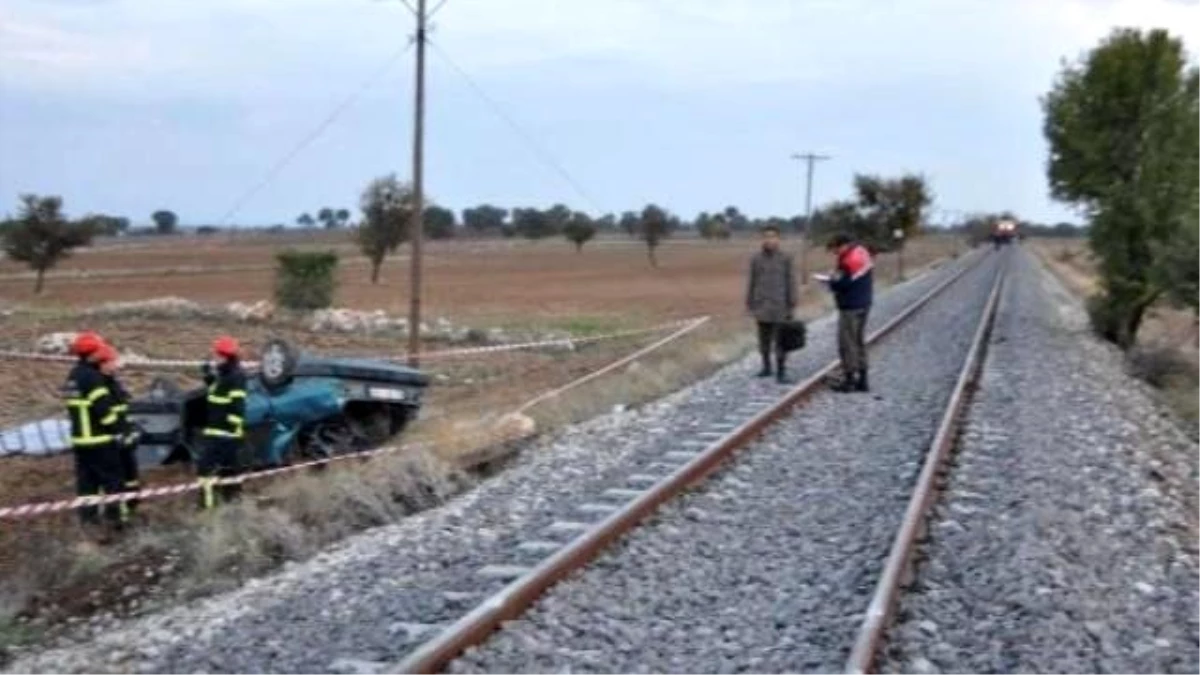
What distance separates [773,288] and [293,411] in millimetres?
6022

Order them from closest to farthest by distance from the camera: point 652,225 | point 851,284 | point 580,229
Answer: point 851,284
point 652,225
point 580,229

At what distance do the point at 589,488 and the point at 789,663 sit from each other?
15.7ft

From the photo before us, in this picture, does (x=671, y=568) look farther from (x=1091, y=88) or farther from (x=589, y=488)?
(x=1091, y=88)

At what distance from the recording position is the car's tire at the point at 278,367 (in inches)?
595

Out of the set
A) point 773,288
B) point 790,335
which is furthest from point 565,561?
point 790,335

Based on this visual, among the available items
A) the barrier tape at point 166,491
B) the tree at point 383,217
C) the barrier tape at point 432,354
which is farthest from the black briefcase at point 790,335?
the tree at point 383,217

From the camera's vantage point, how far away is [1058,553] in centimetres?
912

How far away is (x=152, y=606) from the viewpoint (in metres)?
9.16

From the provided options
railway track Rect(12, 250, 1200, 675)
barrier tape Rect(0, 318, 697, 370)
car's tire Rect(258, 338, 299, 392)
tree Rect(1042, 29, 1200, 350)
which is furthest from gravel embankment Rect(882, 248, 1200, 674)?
tree Rect(1042, 29, 1200, 350)

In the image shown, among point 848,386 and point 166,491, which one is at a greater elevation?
point 848,386

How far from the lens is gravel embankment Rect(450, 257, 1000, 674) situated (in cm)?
697

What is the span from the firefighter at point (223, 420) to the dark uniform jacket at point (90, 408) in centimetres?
83

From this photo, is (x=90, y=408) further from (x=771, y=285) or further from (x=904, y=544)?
(x=771, y=285)

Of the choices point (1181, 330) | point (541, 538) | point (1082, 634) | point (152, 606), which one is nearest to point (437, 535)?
point (541, 538)
